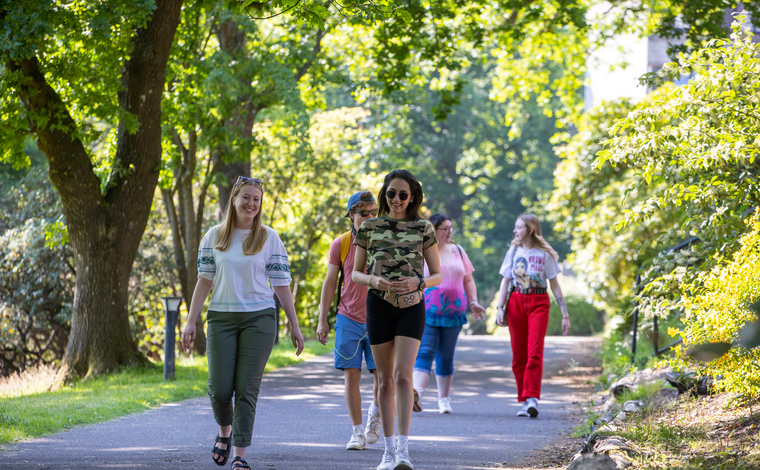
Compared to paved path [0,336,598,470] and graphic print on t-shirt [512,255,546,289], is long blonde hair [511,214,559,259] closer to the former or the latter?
graphic print on t-shirt [512,255,546,289]

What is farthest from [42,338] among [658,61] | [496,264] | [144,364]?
[496,264]

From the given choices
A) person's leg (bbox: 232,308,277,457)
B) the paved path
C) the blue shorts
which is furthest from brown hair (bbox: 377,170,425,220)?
the paved path

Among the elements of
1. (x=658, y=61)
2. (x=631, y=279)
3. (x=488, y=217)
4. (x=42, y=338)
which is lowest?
(x=42, y=338)

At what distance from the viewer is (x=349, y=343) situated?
6.55 metres

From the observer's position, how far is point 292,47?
15898mm

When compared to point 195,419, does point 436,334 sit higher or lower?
higher

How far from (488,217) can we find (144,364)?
34.4 meters

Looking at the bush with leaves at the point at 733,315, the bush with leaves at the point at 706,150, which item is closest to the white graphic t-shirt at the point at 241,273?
the bush with leaves at the point at 733,315

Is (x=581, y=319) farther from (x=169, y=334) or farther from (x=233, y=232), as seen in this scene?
(x=233, y=232)

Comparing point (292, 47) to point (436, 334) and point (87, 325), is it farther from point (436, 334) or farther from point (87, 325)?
point (436, 334)

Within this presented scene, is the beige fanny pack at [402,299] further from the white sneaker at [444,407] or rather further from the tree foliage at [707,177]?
the white sneaker at [444,407]

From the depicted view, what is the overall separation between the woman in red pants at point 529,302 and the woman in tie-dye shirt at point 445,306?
1.40 ft

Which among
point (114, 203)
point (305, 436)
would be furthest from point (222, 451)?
point (114, 203)

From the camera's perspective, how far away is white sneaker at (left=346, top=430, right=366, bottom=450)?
648cm
